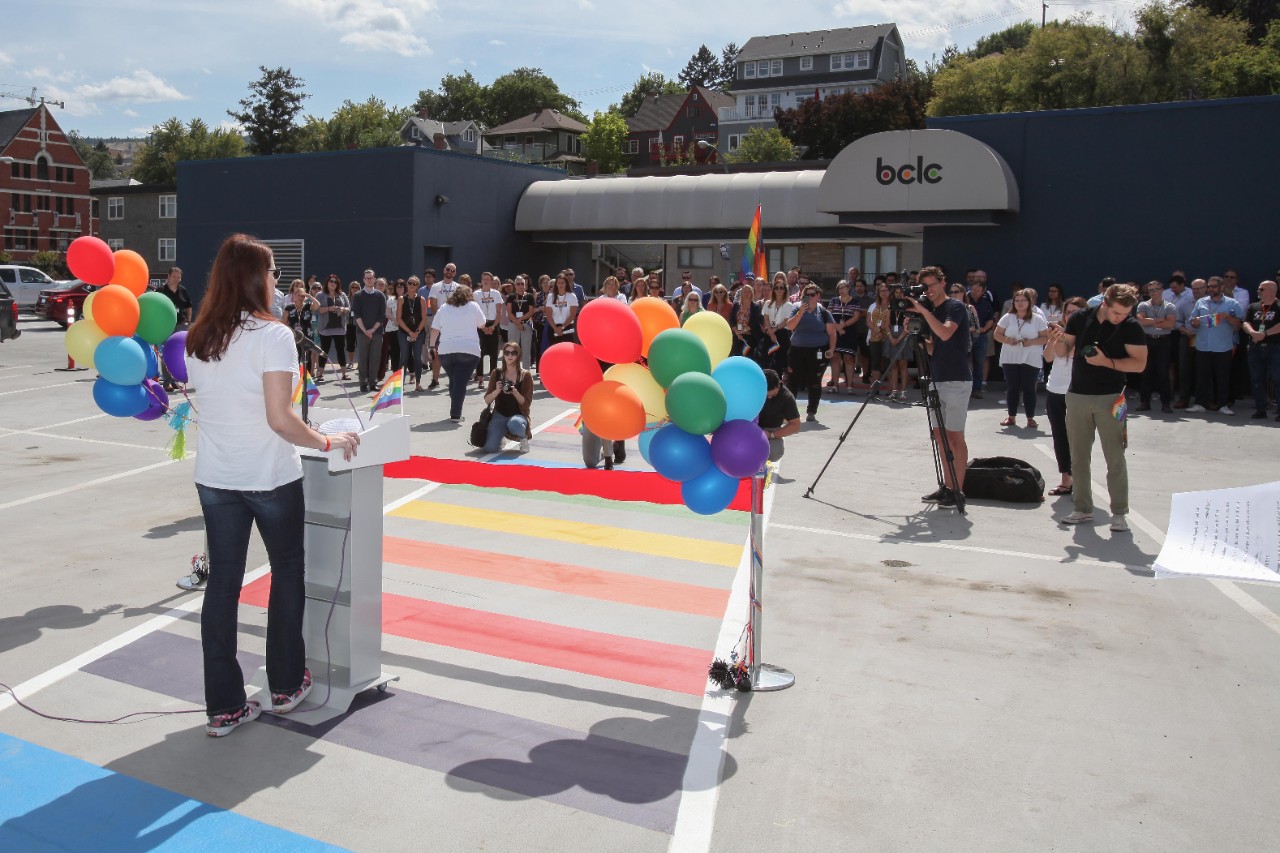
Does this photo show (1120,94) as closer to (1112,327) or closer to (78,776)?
(1112,327)

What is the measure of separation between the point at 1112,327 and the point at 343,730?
22.4 ft

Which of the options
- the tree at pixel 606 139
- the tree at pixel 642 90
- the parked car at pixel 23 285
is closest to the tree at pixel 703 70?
the tree at pixel 642 90

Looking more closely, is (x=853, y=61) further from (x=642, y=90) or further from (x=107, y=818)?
(x=107, y=818)

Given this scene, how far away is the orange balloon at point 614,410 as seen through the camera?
536 cm

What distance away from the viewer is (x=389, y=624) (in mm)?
6309

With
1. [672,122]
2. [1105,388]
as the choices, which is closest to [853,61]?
[672,122]

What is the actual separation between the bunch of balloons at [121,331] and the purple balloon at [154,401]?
0.01m

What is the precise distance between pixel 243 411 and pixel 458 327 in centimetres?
946

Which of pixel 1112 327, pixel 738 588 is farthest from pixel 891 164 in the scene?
pixel 738 588

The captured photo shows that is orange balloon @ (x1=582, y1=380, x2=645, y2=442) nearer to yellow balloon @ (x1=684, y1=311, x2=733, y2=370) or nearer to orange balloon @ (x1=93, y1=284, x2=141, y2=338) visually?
yellow balloon @ (x1=684, y1=311, x2=733, y2=370)

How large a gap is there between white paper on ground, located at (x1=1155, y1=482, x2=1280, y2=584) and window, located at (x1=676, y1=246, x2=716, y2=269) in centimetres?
3096

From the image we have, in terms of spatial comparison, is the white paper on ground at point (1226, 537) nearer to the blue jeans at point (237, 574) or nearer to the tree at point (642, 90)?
the blue jeans at point (237, 574)

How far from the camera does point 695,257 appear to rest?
34.5 m

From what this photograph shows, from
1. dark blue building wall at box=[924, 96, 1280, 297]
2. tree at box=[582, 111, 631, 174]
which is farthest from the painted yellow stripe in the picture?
tree at box=[582, 111, 631, 174]
